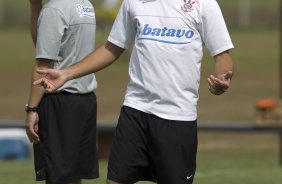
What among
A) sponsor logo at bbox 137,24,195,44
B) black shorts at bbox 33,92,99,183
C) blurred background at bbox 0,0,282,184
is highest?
sponsor logo at bbox 137,24,195,44

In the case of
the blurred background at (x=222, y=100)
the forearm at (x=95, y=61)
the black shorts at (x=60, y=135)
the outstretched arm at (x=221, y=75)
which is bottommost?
the blurred background at (x=222, y=100)

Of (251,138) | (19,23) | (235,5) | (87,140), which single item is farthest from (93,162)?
(235,5)

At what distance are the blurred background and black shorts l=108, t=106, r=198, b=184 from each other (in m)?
3.71

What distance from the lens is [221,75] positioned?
19.8ft

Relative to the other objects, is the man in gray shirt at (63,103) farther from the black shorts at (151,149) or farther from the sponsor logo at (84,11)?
the black shorts at (151,149)

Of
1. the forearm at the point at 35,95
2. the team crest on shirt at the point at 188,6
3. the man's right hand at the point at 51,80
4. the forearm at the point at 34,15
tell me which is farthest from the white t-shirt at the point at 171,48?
the forearm at the point at 34,15

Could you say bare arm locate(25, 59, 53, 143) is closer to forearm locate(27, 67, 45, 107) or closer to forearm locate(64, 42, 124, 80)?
forearm locate(27, 67, 45, 107)

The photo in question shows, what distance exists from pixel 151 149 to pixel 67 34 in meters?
1.16

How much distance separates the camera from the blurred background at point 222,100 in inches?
504

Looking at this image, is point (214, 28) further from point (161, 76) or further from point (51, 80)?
point (51, 80)

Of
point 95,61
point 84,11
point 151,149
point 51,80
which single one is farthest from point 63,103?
point 51,80

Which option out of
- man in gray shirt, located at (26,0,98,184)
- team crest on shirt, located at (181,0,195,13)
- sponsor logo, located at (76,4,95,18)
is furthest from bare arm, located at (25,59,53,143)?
team crest on shirt, located at (181,0,195,13)

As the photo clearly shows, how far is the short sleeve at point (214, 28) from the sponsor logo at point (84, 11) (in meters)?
1.15

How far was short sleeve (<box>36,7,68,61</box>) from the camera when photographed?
6.93m
